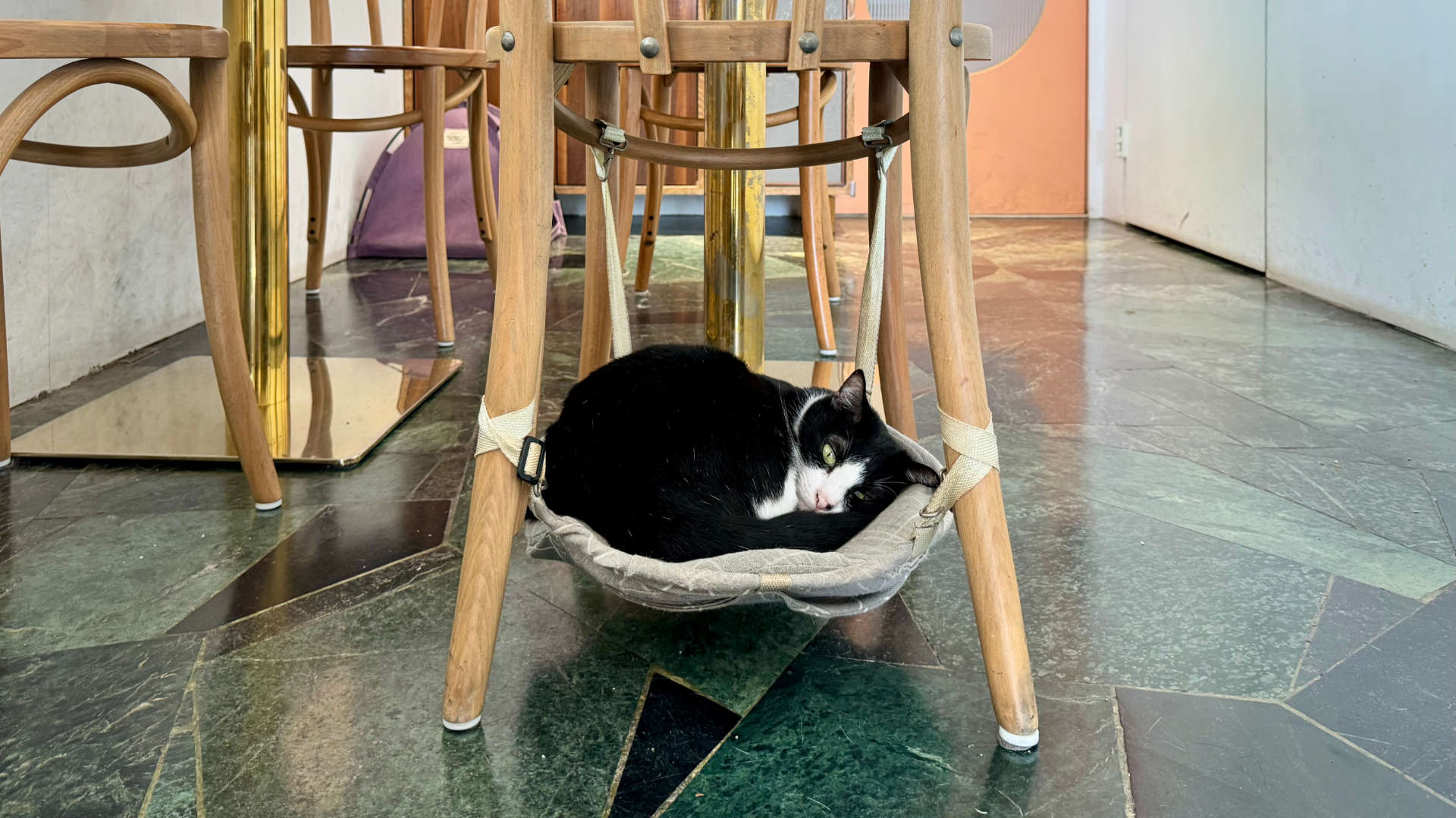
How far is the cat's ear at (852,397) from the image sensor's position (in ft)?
3.90

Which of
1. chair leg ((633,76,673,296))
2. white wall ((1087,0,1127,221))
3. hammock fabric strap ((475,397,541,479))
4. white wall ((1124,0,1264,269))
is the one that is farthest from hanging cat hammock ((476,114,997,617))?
white wall ((1087,0,1127,221))

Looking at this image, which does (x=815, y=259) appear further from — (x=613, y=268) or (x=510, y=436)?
(x=510, y=436)

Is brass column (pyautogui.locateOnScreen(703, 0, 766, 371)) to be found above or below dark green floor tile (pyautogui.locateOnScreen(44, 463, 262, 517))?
above

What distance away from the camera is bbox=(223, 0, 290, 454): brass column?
5.38ft

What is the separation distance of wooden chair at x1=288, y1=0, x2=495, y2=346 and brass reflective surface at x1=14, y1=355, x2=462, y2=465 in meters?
0.34

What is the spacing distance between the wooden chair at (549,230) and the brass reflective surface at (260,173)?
88 centimetres

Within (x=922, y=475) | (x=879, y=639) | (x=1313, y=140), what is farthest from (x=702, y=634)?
(x=1313, y=140)

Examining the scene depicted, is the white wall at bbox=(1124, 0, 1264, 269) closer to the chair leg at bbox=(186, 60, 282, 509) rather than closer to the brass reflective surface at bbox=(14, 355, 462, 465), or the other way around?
the brass reflective surface at bbox=(14, 355, 462, 465)

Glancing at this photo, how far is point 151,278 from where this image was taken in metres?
2.38

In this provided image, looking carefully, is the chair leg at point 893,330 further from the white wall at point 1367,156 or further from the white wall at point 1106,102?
the white wall at point 1106,102

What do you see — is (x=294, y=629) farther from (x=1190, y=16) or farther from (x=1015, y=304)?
(x=1190, y=16)

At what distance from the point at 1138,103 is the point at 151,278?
3.99m

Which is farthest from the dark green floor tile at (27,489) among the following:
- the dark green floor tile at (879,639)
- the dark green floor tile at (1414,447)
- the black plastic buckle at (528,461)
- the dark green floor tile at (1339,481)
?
the dark green floor tile at (1414,447)

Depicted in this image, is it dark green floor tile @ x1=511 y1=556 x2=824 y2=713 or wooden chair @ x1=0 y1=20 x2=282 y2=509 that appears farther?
wooden chair @ x1=0 y1=20 x2=282 y2=509
